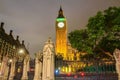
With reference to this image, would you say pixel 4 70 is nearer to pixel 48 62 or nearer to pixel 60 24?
pixel 48 62

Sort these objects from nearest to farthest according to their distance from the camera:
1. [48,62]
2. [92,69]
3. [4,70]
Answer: [48,62]
[92,69]
[4,70]

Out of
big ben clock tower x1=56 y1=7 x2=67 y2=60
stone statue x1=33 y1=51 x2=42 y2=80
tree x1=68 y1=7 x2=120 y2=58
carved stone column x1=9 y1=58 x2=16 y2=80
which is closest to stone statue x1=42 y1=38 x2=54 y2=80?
stone statue x1=33 y1=51 x2=42 y2=80

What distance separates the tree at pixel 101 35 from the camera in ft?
79.6

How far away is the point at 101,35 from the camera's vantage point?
24250 millimetres

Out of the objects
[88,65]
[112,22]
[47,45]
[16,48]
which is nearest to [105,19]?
[112,22]

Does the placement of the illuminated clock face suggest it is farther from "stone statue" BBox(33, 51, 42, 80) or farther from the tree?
"stone statue" BBox(33, 51, 42, 80)

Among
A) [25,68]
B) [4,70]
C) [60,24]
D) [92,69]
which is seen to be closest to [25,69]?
[25,68]

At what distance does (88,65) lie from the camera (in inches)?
692

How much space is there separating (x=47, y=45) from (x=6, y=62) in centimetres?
999

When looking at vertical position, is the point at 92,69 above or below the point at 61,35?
below

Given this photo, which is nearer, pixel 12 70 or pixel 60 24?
pixel 12 70

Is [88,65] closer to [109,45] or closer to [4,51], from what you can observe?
[109,45]

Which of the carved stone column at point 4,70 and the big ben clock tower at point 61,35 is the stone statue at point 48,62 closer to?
the carved stone column at point 4,70

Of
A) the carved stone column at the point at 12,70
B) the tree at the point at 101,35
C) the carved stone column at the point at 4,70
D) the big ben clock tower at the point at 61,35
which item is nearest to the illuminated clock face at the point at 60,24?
the big ben clock tower at the point at 61,35
